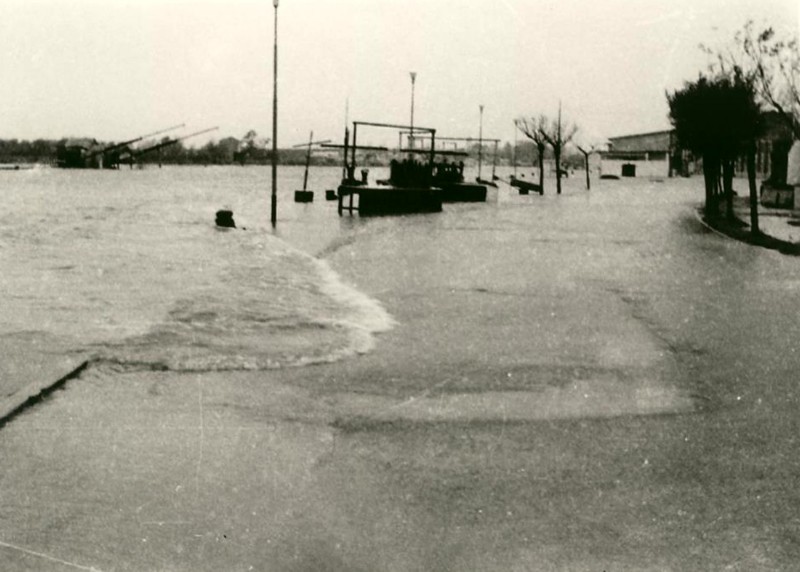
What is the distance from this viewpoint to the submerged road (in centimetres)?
441

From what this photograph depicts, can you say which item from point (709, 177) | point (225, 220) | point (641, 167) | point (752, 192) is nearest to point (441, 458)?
point (752, 192)

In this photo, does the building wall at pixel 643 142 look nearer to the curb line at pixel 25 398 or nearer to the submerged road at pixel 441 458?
the submerged road at pixel 441 458

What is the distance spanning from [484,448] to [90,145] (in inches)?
7349

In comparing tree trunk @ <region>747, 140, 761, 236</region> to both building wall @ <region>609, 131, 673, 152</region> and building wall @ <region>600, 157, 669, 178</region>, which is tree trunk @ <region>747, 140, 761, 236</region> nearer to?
building wall @ <region>600, 157, 669, 178</region>

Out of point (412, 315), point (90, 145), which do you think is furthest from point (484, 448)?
point (90, 145)

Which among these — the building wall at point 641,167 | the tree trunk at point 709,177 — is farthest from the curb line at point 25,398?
the building wall at point 641,167

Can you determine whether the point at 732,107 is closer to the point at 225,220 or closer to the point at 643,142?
the point at 225,220

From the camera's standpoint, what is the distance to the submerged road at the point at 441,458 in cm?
441

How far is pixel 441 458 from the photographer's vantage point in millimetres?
5824

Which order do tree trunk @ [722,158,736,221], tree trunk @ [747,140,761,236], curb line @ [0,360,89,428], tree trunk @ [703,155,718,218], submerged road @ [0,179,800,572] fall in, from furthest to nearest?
tree trunk @ [703,155,718,218]
tree trunk @ [722,158,736,221]
tree trunk @ [747,140,761,236]
curb line @ [0,360,89,428]
submerged road @ [0,179,800,572]

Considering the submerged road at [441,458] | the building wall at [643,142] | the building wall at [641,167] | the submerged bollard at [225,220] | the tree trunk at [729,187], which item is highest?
the building wall at [643,142]

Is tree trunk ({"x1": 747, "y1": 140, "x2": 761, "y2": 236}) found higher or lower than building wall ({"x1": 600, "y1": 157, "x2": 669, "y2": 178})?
lower

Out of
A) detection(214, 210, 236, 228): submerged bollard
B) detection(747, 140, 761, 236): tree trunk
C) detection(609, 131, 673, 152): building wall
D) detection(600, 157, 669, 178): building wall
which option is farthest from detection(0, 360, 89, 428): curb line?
detection(609, 131, 673, 152): building wall

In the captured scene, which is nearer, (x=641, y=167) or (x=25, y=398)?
(x=25, y=398)
